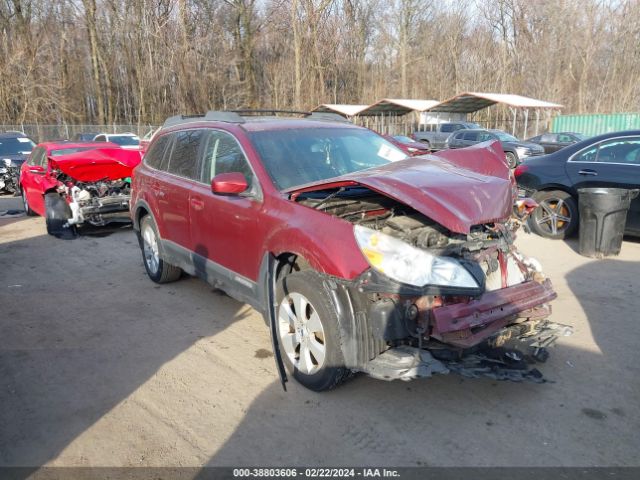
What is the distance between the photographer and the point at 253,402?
346 cm

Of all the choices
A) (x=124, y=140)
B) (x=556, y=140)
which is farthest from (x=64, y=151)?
(x=556, y=140)

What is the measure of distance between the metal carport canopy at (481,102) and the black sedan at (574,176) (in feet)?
77.7

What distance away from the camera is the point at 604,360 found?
385 centimetres

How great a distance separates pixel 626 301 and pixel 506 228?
2.24 metres

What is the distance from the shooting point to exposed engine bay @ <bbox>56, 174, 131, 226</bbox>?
8.91 meters

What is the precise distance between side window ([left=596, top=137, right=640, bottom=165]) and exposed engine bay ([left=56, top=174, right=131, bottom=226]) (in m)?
7.83

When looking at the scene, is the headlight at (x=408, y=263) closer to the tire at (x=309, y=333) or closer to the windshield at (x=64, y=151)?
the tire at (x=309, y=333)

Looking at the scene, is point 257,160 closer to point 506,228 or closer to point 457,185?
point 457,185

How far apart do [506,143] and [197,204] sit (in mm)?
19085

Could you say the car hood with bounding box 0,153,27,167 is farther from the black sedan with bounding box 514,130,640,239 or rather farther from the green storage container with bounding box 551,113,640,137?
the green storage container with bounding box 551,113,640,137

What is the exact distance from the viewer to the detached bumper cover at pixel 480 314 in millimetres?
3006

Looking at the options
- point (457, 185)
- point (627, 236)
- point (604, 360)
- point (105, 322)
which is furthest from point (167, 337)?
point (627, 236)

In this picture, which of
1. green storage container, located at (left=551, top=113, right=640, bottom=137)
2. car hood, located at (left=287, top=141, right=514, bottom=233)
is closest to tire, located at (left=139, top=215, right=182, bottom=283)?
car hood, located at (left=287, top=141, right=514, bottom=233)

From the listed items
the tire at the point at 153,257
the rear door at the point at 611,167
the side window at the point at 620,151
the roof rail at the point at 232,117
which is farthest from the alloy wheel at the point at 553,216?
the tire at the point at 153,257
